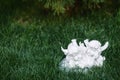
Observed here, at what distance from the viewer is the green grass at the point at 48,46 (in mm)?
3912

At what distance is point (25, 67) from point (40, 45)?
0.57m

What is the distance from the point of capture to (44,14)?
5398 mm

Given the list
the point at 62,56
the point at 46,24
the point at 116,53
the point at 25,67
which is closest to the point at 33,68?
the point at 25,67

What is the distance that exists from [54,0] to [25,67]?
1.06 m

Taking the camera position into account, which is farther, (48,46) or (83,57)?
(48,46)

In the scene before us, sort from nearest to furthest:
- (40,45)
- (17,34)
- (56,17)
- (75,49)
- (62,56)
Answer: (75,49) → (62,56) → (40,45) → (17,34) → (56,17)

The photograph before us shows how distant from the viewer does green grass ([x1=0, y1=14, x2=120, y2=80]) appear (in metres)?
3.91

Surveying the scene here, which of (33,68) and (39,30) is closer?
(33,68)

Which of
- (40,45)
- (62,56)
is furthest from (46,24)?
(62,56)

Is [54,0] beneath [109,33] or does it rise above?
above

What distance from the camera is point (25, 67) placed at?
4062mm

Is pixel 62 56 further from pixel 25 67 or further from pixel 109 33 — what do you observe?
pixel 109 33

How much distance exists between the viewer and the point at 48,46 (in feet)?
14.8

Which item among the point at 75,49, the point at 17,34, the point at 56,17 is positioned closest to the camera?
the point at 75,49
